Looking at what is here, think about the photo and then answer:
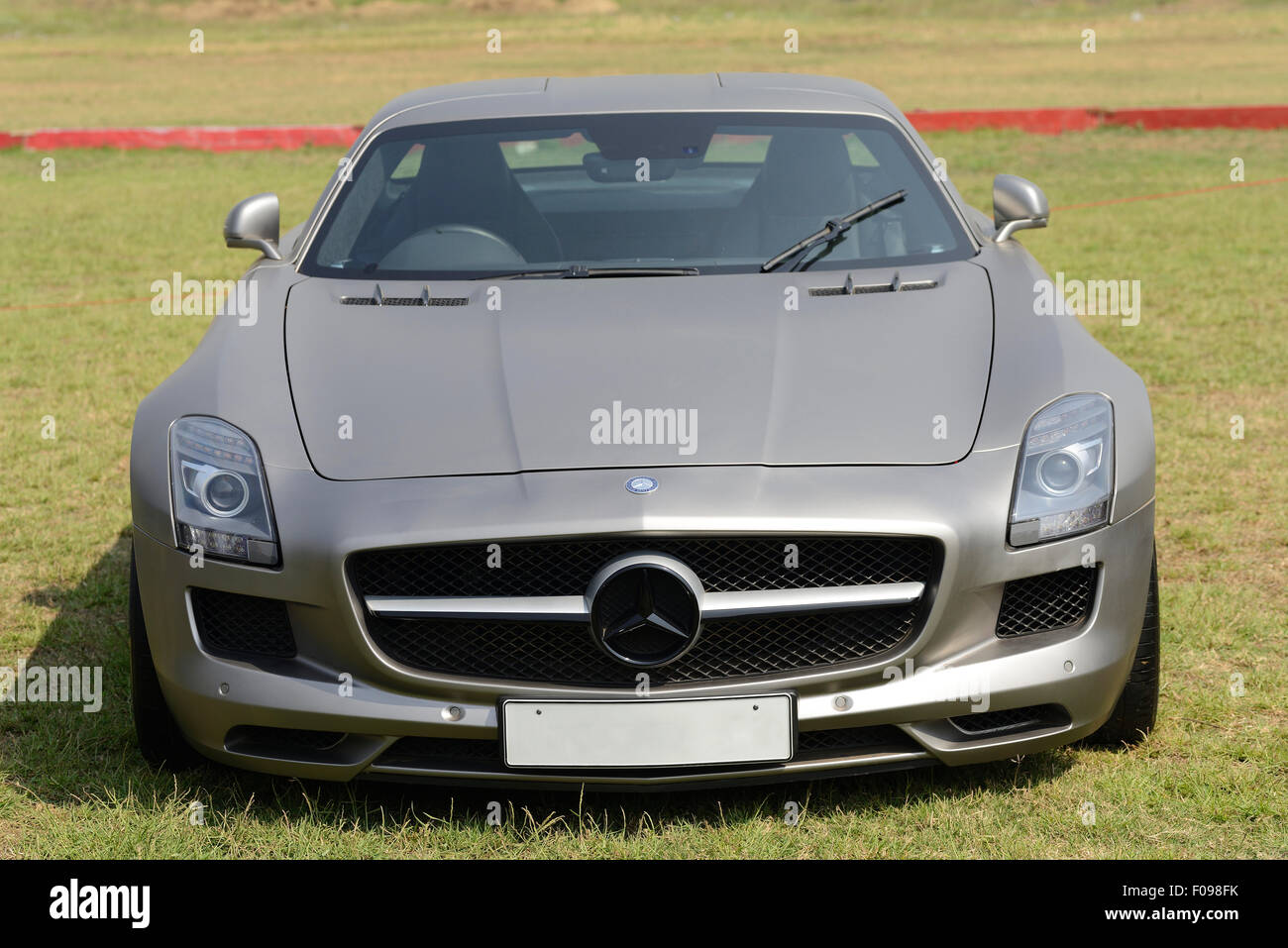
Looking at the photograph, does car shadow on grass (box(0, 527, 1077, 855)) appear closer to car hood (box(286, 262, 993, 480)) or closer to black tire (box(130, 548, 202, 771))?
black tire (box(130, 548, 202, 771))

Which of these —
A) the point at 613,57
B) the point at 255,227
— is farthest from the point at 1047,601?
the point at 613,57

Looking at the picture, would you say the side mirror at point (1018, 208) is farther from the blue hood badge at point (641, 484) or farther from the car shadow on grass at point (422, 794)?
the blue hood badge at point (641, 484)

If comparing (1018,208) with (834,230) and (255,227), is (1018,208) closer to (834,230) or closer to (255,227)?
(834,230)

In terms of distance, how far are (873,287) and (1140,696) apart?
45.8 inches

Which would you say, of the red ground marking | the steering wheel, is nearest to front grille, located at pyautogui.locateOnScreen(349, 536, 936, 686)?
the steering wheel

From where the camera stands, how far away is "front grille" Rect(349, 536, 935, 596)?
2672 millimetres

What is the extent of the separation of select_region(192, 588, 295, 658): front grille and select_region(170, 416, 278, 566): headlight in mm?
103

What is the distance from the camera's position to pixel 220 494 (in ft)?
9.32

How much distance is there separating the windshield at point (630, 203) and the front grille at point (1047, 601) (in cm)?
113

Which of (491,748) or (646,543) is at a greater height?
(646,543)

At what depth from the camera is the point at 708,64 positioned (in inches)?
1305

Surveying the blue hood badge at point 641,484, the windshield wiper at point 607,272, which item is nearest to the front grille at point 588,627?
the blue hood badge at point 641,484
